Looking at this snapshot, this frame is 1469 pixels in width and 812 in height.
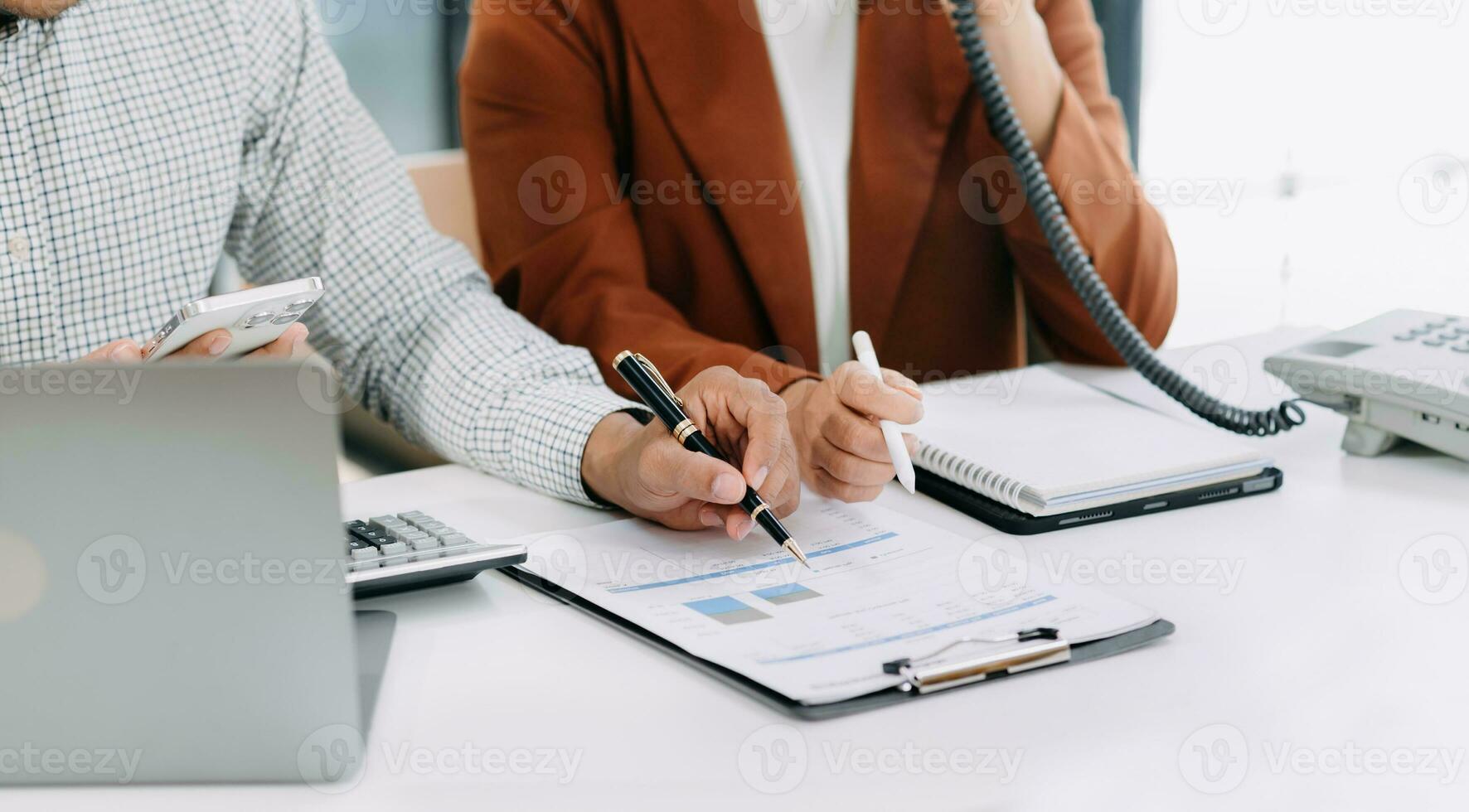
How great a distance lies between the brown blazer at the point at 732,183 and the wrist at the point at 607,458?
27 centimetres

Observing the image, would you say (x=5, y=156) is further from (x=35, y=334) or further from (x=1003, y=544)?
(x=1003, y=544)

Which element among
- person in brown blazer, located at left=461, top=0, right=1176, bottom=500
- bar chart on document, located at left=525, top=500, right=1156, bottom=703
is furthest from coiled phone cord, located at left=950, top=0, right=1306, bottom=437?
bar chart on document, located at left=525, top=500, right=1156, bottom=703

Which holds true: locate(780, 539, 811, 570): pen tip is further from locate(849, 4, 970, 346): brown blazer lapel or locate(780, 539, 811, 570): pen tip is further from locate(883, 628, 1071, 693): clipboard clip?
locate(849, 4, 970, 346): brown blazer lapel

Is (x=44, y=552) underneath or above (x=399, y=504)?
above

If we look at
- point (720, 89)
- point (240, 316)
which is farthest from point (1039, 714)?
point (720, 89)

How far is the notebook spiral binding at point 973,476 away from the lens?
2.88 feet

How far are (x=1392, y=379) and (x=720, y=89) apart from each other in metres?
0.69

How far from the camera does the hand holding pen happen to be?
2.64 feet

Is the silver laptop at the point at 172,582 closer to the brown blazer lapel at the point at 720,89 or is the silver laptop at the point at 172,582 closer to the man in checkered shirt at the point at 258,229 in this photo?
the man in checkered shirt at the point at 258,229

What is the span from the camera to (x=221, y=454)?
0.52 m

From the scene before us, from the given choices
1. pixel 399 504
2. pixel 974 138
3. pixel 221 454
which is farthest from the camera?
pixel 974 138

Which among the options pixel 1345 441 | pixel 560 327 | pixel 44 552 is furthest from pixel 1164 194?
pixel 44 552

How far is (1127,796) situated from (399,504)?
581 millimetres

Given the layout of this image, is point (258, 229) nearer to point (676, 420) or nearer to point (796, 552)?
point (676, 420)
